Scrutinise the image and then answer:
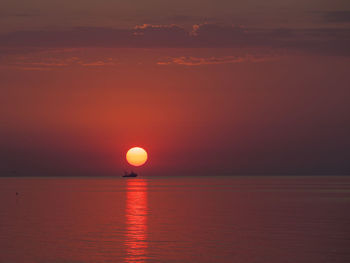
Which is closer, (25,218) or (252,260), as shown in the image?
(252,260)

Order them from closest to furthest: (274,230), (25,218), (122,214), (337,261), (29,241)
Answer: (337,261) < (29,241) < (274,230) < (25,218) < (122,214)

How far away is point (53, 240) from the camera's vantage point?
5781 cm

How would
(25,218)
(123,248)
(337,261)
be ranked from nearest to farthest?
(337,261), (123,248), (25,218)

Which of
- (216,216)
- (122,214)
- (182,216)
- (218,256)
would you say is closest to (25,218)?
(122,214)

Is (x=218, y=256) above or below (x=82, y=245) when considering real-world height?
below

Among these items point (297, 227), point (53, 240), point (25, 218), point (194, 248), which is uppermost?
point (25, 218)

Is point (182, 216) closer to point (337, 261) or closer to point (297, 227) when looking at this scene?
point (297, 227)

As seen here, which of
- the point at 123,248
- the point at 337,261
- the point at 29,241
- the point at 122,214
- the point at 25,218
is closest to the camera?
the point at 337,261

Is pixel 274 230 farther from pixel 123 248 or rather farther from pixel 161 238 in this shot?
pixel 123 248

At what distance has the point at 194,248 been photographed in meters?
51.8

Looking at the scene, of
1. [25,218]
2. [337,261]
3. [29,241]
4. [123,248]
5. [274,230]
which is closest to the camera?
[337,261]

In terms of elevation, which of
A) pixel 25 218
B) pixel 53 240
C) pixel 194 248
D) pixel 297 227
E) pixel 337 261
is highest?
pixel 25 218

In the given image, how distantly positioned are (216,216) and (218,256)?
127ft

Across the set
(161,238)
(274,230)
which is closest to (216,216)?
(274,230)
